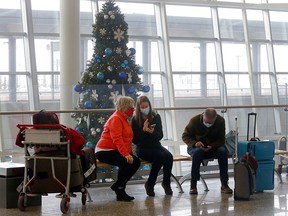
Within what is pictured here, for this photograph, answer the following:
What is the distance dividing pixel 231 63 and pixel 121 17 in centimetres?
634

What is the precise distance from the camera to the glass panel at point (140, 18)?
14.5 metres

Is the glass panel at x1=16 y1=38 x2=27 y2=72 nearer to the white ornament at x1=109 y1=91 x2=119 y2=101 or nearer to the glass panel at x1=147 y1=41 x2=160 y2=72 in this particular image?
the glass panel at x1=147 y1=41 x2=160 y2=72

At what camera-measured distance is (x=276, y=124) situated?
9.70 meters

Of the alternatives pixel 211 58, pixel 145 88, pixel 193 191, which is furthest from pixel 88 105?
pixel 211 58

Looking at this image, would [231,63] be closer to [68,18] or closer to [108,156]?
[68,18]

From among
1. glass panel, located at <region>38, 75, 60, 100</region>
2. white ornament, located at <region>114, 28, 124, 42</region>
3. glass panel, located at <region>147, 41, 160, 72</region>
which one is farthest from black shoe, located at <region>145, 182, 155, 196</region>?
glass panel, located at <region>147, 41, 160, 72</region>

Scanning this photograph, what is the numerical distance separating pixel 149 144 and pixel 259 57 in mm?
9232

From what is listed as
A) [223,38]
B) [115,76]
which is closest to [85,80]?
[115,76]

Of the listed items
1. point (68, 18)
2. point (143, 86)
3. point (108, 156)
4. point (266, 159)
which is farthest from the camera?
point (68, 18)

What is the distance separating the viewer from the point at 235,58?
51.7 ft

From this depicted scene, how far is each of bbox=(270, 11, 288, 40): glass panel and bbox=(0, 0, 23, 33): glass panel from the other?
691 cm

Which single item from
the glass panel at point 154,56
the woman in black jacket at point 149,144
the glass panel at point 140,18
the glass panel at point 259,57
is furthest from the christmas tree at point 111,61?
the glass panel at point 259,57

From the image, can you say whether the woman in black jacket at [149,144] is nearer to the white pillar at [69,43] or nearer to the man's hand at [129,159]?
the man's hand at [129,159]

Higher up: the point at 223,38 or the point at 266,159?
the point at 223,38
